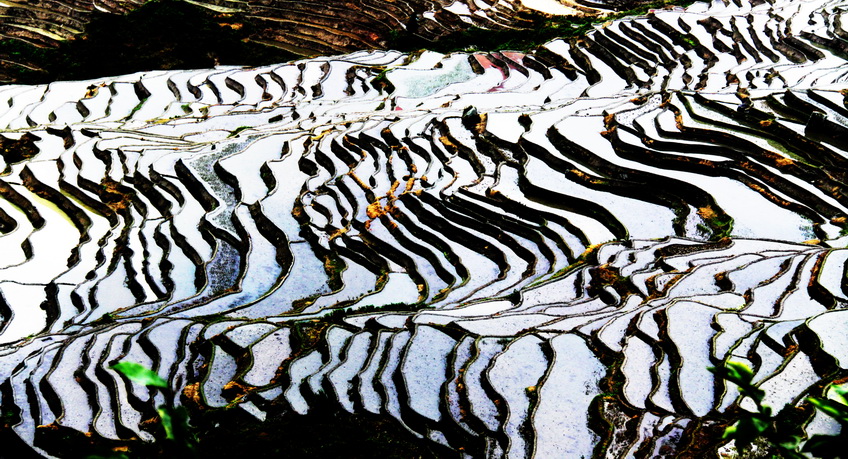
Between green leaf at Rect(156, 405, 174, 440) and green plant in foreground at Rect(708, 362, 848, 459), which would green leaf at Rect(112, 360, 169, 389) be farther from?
green plant in foreground at Rect(708, 362, 848, 459)

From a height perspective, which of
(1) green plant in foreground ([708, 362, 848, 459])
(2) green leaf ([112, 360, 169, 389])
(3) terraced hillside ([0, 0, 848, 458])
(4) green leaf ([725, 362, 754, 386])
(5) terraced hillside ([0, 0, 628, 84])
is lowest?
(3) terraced hillside ([0, 0, 848, 458])

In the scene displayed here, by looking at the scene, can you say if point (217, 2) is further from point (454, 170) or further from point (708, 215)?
point (708, 215)

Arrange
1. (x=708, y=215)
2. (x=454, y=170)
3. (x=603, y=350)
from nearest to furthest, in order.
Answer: (x=603, y=350)
(x=708, y=215)
(x=454, y=170)

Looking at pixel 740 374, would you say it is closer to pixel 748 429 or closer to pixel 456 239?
pixel 748 429

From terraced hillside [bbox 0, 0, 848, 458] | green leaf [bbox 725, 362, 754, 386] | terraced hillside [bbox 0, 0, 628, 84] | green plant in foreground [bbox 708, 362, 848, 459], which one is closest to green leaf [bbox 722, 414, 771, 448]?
green plant in foreground [bbox 708, 362, 848, 459]

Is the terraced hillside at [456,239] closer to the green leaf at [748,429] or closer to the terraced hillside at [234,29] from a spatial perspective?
the terraced hillside at [234,29]

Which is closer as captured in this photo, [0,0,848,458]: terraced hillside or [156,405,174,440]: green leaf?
[156,405,174,440]: green leaf

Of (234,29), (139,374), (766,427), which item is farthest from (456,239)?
(234,29)

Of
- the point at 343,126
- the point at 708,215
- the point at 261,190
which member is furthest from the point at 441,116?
the point at 708,215
